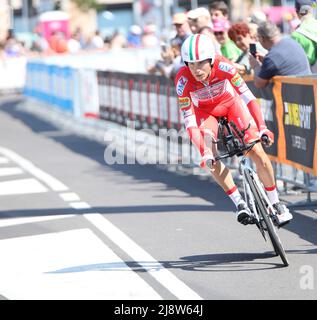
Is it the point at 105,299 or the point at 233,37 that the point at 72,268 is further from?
the point at 233,37

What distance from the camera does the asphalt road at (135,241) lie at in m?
8.14

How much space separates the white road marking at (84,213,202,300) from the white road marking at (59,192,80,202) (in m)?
1.41

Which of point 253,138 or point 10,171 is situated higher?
point 253,138

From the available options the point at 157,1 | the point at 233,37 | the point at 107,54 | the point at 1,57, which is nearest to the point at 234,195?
the point at 233,37

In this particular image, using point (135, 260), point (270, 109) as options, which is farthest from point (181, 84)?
point (270, 109)

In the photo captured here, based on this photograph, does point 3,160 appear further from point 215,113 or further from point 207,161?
point 207,161

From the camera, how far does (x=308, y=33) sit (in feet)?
42.5

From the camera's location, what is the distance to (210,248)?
988cm

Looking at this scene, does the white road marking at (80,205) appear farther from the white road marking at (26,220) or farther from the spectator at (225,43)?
the spectator at (225,43)

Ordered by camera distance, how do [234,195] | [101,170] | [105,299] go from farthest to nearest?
[101,170], [234,195], [105,299]

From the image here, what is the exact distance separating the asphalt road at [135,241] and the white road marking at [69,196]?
0.05ft

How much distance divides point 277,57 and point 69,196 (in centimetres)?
344

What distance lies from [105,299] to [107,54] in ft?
90.0

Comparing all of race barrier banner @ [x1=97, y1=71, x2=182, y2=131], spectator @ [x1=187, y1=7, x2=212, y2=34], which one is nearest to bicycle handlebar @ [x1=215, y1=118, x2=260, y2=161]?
spectator @ [x1=187, y1=7, x2=212, y2=34]
